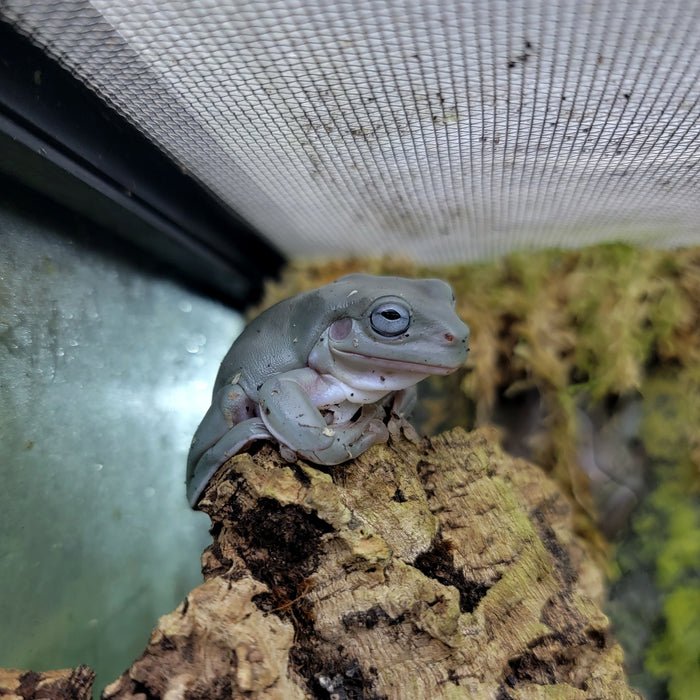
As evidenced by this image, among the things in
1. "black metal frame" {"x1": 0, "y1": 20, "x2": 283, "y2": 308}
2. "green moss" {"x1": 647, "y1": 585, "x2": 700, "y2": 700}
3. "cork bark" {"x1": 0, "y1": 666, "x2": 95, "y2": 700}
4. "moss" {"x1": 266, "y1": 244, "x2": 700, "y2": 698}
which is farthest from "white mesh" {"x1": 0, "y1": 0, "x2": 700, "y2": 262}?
"green moss" {"x1": 647, "y1": 585, "x2": 700, "y2": 700}

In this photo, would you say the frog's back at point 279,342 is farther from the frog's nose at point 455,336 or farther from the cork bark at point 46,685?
the cork bark at point 46,685

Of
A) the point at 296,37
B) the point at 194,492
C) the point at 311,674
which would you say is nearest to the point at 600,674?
the point at 311,674

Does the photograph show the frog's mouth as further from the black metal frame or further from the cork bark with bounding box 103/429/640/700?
the black metal frame

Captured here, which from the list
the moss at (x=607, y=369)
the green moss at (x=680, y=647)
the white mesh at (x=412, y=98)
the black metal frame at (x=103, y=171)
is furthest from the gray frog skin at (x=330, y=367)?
the green moss at (x=680, y=647)

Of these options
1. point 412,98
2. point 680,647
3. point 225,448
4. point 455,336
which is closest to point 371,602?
point 225,448

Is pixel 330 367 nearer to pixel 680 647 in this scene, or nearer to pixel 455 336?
pixel 455 336

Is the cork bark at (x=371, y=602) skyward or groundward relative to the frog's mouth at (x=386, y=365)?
groundward
